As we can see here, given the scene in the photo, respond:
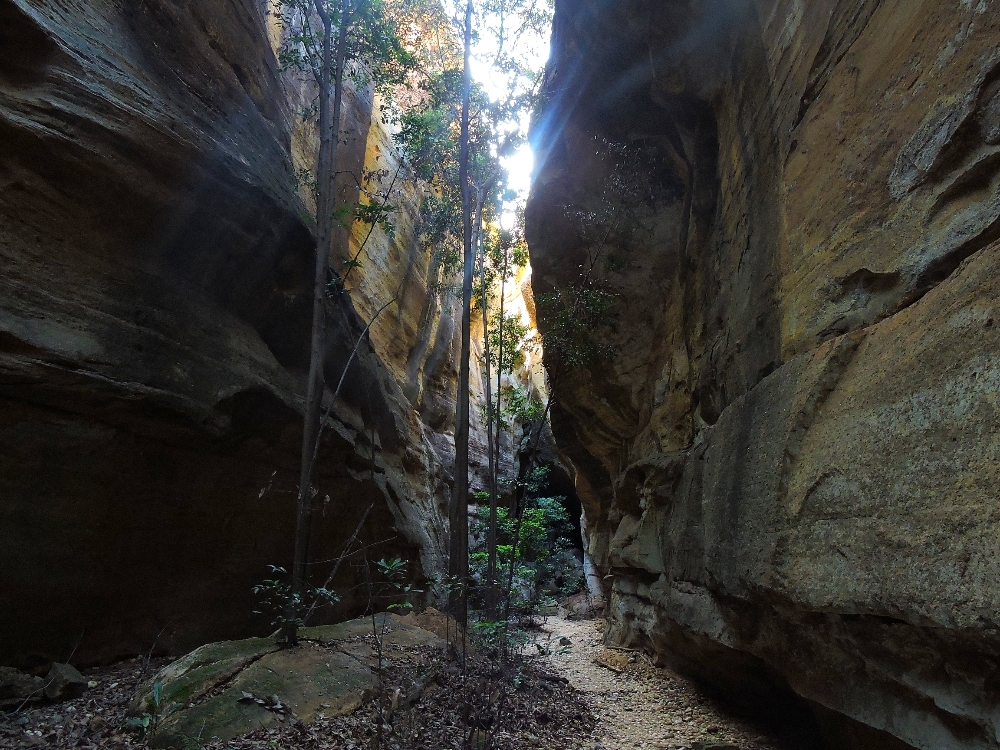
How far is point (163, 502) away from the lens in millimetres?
6660

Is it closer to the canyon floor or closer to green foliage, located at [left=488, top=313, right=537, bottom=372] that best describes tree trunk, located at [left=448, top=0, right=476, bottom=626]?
the canyon floor

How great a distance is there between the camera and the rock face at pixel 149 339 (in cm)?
553

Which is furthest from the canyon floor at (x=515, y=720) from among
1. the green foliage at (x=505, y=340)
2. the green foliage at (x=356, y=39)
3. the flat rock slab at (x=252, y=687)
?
the green foliage at (x=356, y=39)

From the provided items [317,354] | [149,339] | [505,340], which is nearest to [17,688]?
[149,339]

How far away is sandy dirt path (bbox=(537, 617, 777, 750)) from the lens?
5.30m

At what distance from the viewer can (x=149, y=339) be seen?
662 centimetres

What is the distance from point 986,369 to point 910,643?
1506 mm

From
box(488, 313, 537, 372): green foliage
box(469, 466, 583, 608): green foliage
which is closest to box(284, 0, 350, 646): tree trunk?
box(469, 466, 583, 608): green foliage

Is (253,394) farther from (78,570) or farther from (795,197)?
(795,197)

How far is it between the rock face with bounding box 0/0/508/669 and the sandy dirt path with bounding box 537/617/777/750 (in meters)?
3.63

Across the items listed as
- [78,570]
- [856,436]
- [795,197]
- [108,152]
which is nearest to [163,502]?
[78,570]

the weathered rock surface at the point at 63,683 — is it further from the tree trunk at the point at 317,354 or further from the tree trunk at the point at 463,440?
the tree trunk at the point at 463,440

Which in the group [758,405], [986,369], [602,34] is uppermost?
[602,34]

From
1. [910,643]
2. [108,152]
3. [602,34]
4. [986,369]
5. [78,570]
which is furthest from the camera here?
[602,34]
